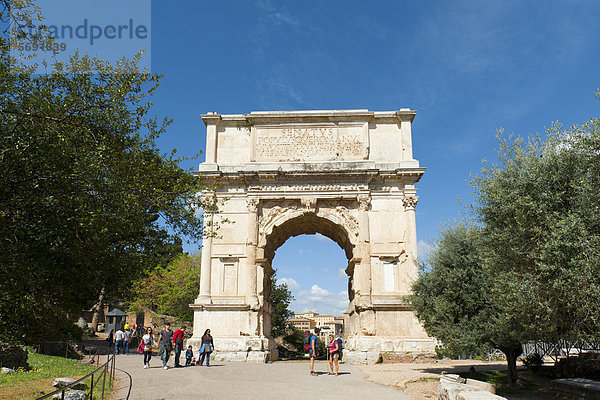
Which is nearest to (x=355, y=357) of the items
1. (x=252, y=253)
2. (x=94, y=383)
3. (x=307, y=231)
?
(x=252, y=253)

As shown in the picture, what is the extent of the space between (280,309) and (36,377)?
30599mm

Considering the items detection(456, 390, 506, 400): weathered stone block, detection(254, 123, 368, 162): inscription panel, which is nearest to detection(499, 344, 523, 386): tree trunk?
detection(456, 390, 506, 400): weathered stone block

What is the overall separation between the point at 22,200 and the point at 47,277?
3.72 ft

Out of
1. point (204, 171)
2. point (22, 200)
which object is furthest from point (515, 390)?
point (204, 171)

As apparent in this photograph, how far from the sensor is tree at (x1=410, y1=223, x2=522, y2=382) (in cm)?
1264

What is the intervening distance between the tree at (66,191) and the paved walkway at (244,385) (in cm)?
373

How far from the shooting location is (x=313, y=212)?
21.0 meters

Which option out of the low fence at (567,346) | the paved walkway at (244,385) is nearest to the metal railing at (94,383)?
the paved walkway at (244,385)

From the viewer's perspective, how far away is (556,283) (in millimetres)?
8016

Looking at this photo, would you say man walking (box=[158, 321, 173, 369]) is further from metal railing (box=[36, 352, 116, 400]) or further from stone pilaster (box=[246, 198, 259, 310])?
metal railing (box=[36, 352, 116, 400])

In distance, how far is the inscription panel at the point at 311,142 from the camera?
2167cm

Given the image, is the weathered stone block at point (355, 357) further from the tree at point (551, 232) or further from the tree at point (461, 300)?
the tree at point (551, 232)

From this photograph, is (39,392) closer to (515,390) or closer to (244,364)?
(244,364)

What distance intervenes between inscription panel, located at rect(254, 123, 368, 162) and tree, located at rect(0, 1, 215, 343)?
13852mm
